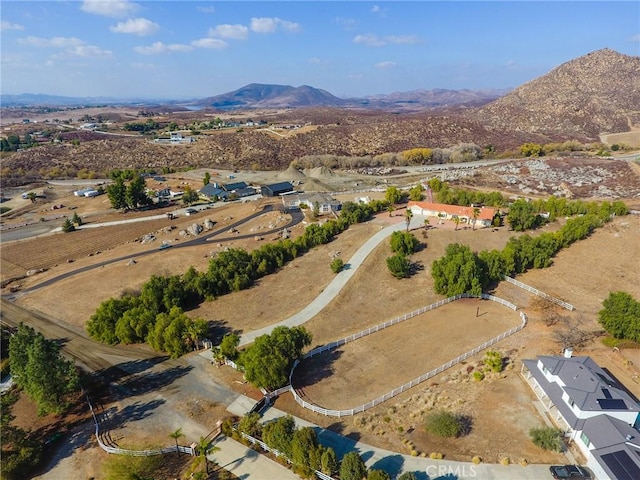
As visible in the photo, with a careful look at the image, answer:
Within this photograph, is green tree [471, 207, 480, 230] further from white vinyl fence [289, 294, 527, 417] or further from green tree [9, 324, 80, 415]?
green tree [9, 324, 80, 415]

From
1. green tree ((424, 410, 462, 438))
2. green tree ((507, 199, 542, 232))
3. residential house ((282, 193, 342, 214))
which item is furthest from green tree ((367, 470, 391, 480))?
residential house ((282, 193, 342, 214))

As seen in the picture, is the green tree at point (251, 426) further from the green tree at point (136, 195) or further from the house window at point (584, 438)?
the green tree at point (136, 195)

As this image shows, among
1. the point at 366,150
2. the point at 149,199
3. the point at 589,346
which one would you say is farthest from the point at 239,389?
the point at 366,150

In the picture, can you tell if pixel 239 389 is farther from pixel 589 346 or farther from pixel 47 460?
pixel 589 346

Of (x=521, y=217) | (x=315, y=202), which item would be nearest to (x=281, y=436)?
(x=521, y=217)

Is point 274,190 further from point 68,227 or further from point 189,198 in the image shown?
point 68,227
